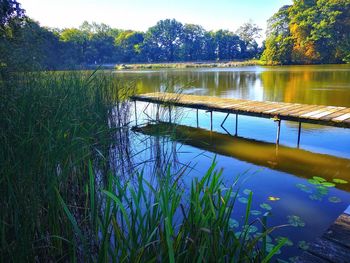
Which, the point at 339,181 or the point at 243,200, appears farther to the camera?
the point at 339,181

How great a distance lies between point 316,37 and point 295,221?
36.8m

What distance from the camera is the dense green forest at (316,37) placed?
1307 inches

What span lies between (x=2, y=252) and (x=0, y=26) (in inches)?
159

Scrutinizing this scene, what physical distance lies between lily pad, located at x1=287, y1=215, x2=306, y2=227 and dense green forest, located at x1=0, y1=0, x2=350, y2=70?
10.1 ft

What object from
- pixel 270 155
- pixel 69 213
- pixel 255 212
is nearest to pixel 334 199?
pixel 255 212

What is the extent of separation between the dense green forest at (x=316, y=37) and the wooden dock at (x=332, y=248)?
120 ft

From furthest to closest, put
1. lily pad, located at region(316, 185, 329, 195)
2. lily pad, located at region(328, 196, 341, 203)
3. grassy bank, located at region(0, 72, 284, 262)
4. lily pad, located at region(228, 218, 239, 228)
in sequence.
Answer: lily pad, located at region(316, 185, 329, 195) < lily pad, located at region(328, 196, 341, 203) < lily pad, located at region(228, 218, 239, 228) < grassy bank, located at region(0, 72, 284, 262)

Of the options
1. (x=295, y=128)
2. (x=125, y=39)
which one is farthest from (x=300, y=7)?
(x=295, y=128)

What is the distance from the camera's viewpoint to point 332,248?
1605 mm

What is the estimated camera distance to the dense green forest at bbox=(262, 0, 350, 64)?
109ft

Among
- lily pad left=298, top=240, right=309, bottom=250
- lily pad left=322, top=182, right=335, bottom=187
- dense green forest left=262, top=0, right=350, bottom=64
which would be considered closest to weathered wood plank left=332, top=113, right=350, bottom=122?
lily pad left=322, top=182, right=335, bottom=187

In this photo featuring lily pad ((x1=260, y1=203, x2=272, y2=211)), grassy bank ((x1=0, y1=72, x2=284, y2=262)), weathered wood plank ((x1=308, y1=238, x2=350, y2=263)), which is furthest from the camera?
lily pad ((x1=260, y1=203, x2=272, y2=211))

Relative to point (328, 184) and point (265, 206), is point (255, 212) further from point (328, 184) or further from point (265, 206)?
point (328, 184)

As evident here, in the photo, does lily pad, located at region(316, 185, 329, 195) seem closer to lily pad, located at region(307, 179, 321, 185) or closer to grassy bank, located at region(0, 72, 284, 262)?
lily pad, located at region(307, 179, 321, 185)
